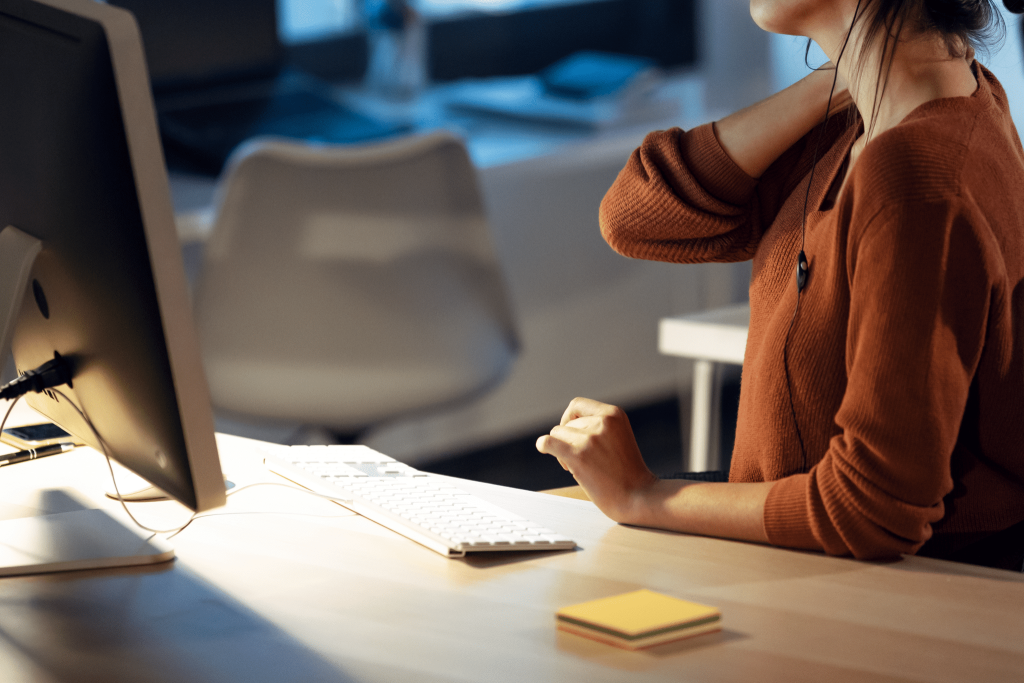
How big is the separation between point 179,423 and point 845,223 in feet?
1.91

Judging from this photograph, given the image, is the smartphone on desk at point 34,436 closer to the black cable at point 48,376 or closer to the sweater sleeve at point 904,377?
the black cable at point 48,376

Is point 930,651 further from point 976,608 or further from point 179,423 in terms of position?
point 179,423

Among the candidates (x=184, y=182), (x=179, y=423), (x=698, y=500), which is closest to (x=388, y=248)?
(x=184, y=182)

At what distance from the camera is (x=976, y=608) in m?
0.89

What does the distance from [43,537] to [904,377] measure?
74cm

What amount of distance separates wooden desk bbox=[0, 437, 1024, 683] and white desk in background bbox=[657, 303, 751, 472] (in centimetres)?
85

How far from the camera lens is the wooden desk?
30.6 inches

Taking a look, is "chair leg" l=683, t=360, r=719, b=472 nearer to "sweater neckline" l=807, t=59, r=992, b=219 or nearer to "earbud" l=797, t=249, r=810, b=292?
"sweater neckline" l=807, t=59, r=992, b=219

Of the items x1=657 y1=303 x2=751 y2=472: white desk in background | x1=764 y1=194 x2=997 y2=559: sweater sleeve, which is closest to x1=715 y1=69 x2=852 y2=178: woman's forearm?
x1=764 y1=194 x2=997 y2=559: sweater sleeve

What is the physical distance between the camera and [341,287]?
7.56 ft

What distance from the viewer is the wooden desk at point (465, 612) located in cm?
78

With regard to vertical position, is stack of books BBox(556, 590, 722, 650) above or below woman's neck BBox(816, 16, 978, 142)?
below

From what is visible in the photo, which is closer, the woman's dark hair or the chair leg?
the woman's dark hair

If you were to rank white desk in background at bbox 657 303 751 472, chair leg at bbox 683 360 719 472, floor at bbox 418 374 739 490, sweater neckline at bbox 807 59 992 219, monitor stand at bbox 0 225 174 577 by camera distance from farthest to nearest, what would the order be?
floor at bbox 418 374 739 490, chair leg at bbox 683 360 719 472, white desk in background at bbox 657 303 751 472, sweater neckline at bbox 807 59 992 219, monitor stand at bbox 0 225 174 577
